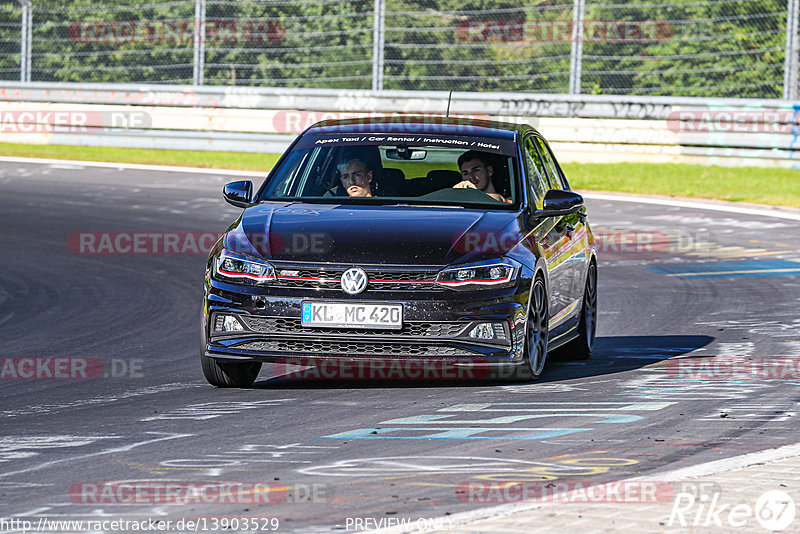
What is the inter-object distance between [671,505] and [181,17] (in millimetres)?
23176

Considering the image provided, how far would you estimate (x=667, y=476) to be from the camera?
601cm

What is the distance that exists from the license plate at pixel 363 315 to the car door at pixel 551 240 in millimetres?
1224

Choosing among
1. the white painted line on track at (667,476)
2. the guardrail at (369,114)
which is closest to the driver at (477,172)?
the white painted line on track at (667,476)

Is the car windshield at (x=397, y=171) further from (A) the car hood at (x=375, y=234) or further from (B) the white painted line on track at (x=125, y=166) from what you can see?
(B) the white painted line on track at (x=125, y=166)

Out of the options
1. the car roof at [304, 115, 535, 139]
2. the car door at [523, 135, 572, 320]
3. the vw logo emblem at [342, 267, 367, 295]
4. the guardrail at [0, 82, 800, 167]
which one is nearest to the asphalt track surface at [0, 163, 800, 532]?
the car door at [523, 135, 572, 320]

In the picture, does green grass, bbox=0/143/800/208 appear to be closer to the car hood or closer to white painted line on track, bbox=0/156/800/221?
white painted line on track, bbox=0/156/800/221

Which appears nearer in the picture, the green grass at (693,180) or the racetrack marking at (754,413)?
the racetrack marking at (754,413)

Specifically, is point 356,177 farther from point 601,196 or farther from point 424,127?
point 601,196

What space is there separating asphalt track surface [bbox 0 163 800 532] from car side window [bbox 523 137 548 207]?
1141mm

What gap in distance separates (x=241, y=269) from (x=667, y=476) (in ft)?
10.1

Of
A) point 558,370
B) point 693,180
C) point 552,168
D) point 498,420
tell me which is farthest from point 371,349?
point 693,180

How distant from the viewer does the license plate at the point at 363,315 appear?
317 inches

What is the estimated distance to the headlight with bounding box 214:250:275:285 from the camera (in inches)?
321

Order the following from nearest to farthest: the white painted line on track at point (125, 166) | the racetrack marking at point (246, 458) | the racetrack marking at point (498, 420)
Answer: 1. the racetrack marking at point (246, 458)
2. the racetrack marking at point (498, 420)
3. the white painted line on track at point (125, 166)
